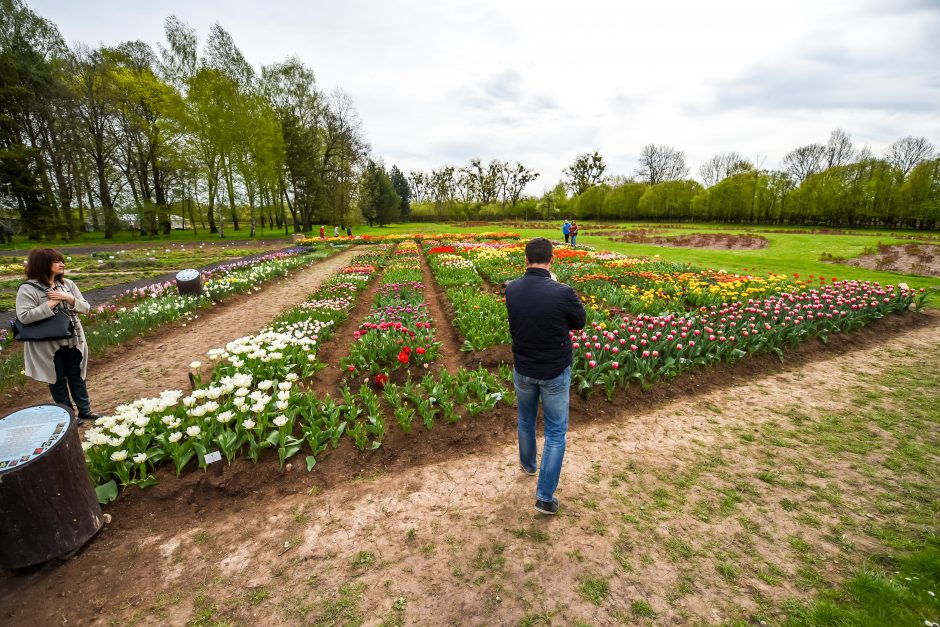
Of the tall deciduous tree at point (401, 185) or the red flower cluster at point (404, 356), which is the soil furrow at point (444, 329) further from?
the tall deciduous tree at point (401, 185)

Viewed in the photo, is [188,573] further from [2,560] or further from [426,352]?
[426,352]

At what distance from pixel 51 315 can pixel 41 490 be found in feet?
8.37

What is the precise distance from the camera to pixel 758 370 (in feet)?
19.7

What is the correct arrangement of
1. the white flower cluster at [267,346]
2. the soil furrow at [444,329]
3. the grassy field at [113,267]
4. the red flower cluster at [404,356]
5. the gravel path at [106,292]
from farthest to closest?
1. the grassy field at [113,267]
2. the gravel path at [106,292]
3. the soil furrow at [444,329]
4. the red flower cluster at [404,356]
5. the white flower cluster at [267,346]

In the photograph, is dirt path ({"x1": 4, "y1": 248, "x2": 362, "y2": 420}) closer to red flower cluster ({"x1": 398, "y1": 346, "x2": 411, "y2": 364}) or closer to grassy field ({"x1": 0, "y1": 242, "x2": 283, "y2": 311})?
red flower cluster ({"x1": 398, "y1": 346, "x2": 411, "y2": 364})

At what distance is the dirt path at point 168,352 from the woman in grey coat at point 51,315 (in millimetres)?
597

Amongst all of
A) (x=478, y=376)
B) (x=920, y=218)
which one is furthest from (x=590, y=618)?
(x=920, y=218)

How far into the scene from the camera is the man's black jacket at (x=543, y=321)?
2932 millimetres

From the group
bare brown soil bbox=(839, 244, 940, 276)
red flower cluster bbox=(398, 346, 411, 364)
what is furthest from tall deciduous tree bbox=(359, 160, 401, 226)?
red flower cluster bbox=(398, 346, 411, 364)

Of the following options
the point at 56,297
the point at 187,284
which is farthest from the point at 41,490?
the point at 187,284

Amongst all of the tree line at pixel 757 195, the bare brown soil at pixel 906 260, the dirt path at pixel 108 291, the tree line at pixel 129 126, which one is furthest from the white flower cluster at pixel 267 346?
the tree line at pixel 757 195

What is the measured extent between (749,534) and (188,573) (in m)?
4.32

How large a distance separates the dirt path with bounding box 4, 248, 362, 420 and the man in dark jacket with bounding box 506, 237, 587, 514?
5.45m

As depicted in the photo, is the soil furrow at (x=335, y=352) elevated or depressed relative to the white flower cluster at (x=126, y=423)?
depressed
